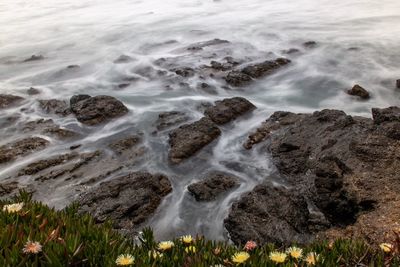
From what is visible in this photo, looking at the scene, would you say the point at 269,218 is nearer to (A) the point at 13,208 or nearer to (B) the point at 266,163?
(B) the point at 266,163

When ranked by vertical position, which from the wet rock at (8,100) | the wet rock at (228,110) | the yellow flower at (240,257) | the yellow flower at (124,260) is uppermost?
the yellow flower at (124,260)

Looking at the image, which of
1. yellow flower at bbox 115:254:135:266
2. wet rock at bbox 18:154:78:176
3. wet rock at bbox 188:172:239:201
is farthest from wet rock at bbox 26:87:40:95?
yellow flower at bbox 115:254:135:266

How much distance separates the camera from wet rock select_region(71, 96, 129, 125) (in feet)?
34.0

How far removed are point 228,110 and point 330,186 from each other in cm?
391

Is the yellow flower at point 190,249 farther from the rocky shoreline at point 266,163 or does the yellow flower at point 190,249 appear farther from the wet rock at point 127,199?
the wet rock at point 127,199

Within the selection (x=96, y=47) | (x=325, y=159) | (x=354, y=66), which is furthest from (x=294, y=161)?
(x=96, y=47)

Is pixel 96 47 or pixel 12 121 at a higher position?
pixel 12 121

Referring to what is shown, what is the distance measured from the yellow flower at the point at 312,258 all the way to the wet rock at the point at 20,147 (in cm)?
697

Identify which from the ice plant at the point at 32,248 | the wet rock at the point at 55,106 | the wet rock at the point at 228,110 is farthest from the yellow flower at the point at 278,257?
the wet rock at the point at 55,106

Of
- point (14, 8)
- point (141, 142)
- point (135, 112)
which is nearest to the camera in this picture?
point (141, 142)

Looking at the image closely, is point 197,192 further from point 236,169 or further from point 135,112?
point 135,112

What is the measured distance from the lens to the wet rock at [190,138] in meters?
8.56

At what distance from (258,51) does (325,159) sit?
884 centimetres

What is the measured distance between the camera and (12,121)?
10.5 m
